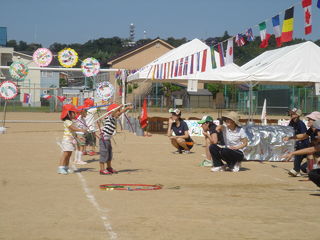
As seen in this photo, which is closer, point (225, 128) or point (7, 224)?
point (7, 224)

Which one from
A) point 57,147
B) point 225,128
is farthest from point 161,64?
point 225,128

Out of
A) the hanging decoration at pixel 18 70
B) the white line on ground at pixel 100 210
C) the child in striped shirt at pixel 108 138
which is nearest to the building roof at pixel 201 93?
the hanging decoration at pixel 18 70

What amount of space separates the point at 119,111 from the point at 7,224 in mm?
5156

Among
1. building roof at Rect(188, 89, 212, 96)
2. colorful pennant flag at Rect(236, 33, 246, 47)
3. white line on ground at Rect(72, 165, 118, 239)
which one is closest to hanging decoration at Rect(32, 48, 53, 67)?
colorful pennant flag at Rect(236, 33, 246, 47)

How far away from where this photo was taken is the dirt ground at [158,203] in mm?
6043

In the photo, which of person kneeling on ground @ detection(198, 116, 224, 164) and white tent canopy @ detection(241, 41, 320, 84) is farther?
white tent canopy @ detection(241, 41, 320, 84)

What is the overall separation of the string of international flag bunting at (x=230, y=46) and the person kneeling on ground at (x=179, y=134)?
3281 millimetres

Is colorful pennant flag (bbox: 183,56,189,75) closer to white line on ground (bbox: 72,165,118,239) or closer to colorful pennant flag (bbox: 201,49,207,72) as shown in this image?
colorful pennant flag (bbox: 201,49,207,72)

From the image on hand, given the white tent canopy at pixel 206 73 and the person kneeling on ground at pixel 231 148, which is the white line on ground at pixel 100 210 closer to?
the person kneeling on ground at pixel 231 148

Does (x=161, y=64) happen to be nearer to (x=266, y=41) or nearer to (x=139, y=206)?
(x=266, y=41)

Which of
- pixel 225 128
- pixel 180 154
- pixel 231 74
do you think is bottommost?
pixel 180 154

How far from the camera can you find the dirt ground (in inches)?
238

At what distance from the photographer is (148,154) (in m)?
15.3

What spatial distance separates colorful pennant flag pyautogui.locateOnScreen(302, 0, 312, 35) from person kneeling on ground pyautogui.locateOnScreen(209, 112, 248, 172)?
109 inches
